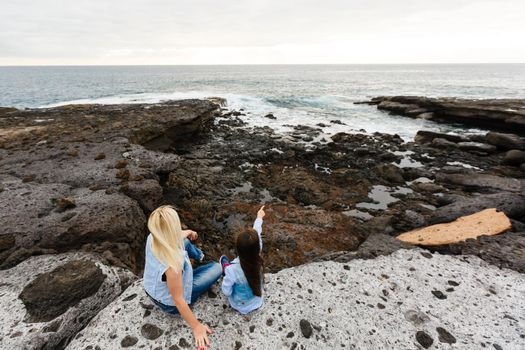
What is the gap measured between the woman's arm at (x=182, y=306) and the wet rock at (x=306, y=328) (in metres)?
1.30

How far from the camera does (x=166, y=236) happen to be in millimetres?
3080

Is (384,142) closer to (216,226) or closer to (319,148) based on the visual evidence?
(319,148)

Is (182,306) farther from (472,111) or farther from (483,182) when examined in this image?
(472,111)

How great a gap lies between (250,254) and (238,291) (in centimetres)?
81

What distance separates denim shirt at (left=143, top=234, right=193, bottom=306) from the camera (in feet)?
10.9

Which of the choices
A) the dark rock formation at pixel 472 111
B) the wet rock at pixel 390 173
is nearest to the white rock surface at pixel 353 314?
the wet rock at pixel 390 173

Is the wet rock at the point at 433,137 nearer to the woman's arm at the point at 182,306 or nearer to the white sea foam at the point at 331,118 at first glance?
the white sea foam at the point at 331,118

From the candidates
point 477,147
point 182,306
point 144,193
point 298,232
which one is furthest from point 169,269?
point 477,147

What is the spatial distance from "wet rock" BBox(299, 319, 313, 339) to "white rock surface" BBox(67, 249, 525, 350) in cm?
4

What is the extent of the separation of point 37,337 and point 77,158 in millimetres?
8233

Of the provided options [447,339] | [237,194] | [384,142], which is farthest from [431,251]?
[384,142]

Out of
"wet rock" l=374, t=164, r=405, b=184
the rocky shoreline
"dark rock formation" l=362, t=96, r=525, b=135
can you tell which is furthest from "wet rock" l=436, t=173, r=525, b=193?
"dark rock formation" l=362, t=96, r=525, b=135

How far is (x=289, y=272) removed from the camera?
4797 mm

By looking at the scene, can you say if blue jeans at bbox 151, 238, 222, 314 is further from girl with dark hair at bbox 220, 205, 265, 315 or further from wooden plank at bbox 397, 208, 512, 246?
wooden plank at bbox 397, 208, 512, 246
